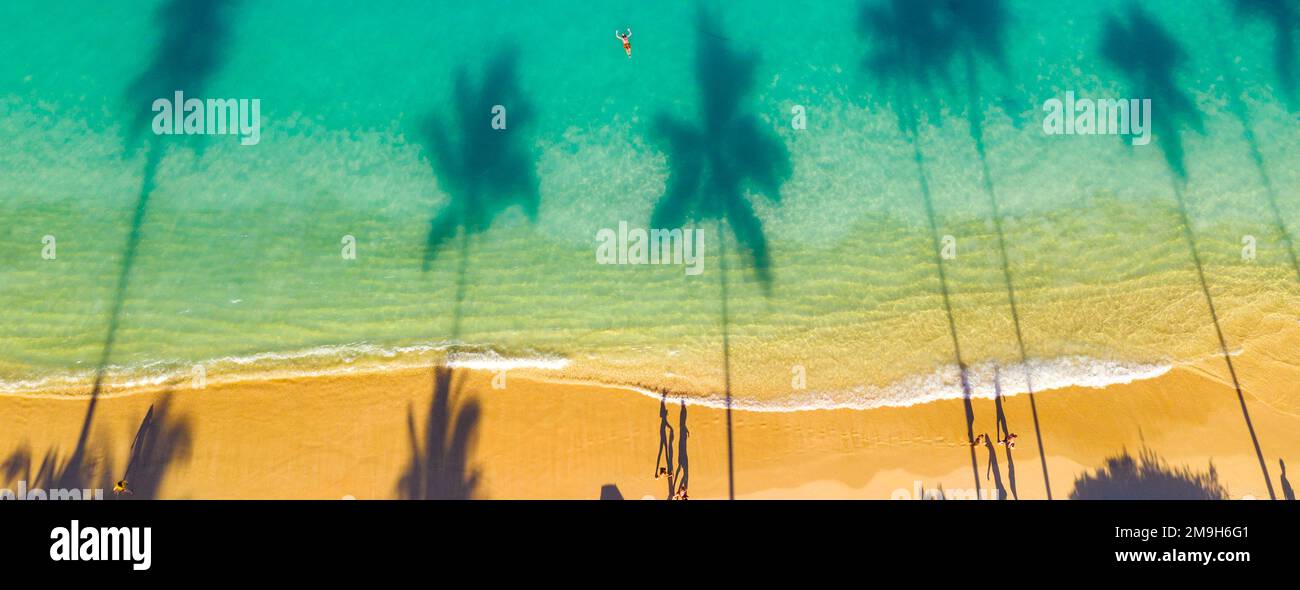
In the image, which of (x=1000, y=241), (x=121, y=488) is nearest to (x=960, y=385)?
(x=1000, y=241)

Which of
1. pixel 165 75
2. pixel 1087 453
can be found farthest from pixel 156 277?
pixel 1087 453

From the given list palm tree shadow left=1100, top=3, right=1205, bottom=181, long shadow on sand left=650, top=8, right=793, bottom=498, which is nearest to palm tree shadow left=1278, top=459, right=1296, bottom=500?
palm tree shadow left=1100, top=3, right=1205, bottom=181

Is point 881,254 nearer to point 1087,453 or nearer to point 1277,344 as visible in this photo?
point 1087,453

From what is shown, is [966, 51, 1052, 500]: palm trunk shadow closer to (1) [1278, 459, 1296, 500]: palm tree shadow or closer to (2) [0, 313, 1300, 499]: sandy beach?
(2) [0, 313, 1300, 499]: sandy beach

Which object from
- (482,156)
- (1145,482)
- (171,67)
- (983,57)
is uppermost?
(171,67)

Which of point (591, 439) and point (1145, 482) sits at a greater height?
point (591, 439)

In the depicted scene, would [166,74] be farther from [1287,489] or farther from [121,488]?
[1287,489]
